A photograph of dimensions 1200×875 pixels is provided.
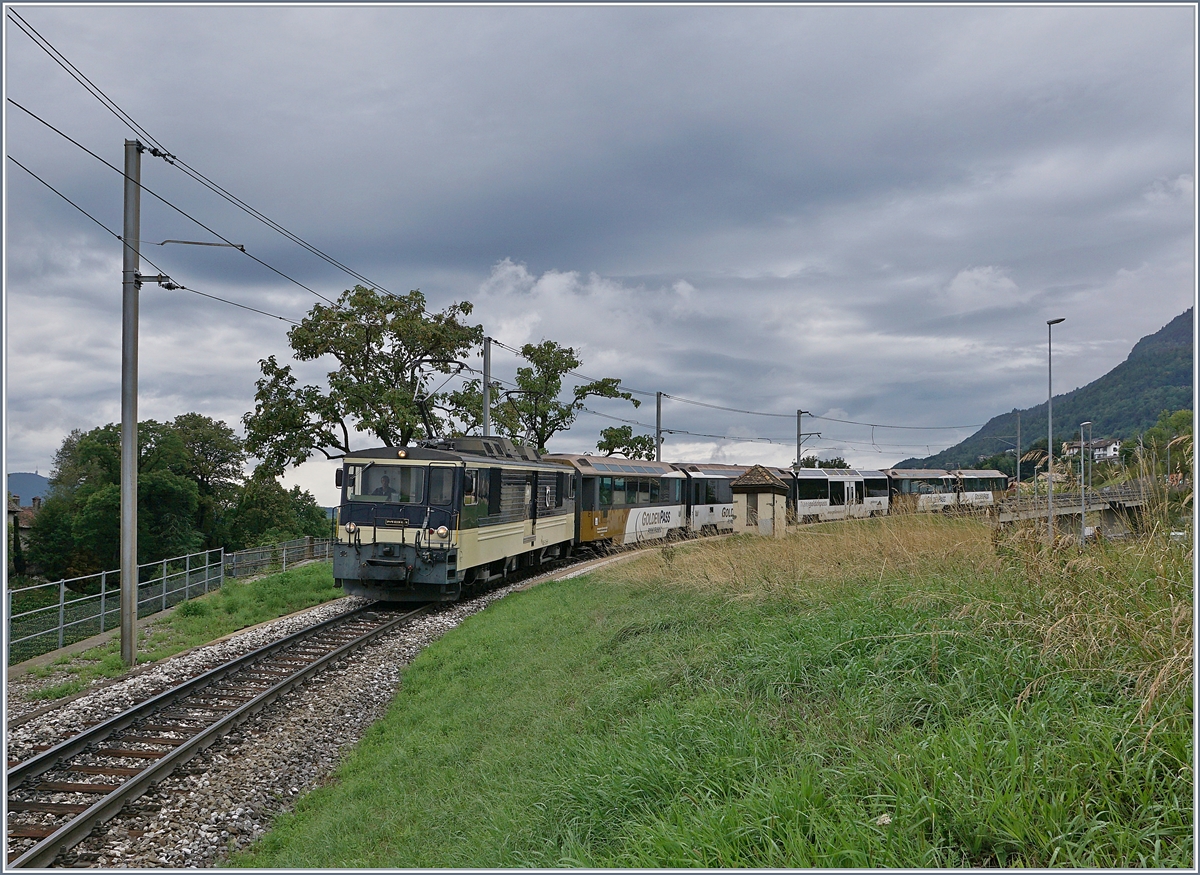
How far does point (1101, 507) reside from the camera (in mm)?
6449

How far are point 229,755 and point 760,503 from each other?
1546 cm

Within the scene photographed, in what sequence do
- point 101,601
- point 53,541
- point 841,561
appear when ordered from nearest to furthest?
point 841,561 < point 101,601 < point 53,541

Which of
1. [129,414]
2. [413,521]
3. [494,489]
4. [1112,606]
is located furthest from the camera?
[494,489]

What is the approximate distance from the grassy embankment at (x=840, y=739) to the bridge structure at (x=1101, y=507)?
12.9 inches

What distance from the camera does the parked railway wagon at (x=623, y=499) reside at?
24.2m

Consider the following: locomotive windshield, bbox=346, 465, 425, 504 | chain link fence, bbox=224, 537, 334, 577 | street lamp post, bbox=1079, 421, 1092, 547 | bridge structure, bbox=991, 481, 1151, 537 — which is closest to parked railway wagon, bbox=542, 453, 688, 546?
chain link fence, bbox=224, 537, 334, 577

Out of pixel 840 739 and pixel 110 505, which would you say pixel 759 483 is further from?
pixel 110 505

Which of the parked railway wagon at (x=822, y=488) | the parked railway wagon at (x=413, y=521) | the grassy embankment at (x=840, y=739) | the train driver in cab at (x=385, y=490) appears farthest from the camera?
the parked railway wagon at (x=822, y=488)

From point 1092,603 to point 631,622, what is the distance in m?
5.80

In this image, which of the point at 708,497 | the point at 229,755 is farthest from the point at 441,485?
the point at 708,497

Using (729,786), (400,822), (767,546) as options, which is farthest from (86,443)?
(729,786)

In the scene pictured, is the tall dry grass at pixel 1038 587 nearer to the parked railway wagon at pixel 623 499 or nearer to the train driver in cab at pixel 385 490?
the train driver in cab at pixel 385 490

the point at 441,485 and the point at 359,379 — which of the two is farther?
the point at 359,379

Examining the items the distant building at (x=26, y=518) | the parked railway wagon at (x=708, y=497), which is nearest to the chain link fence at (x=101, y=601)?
the parked railway wagon at (x=708, y=497)
